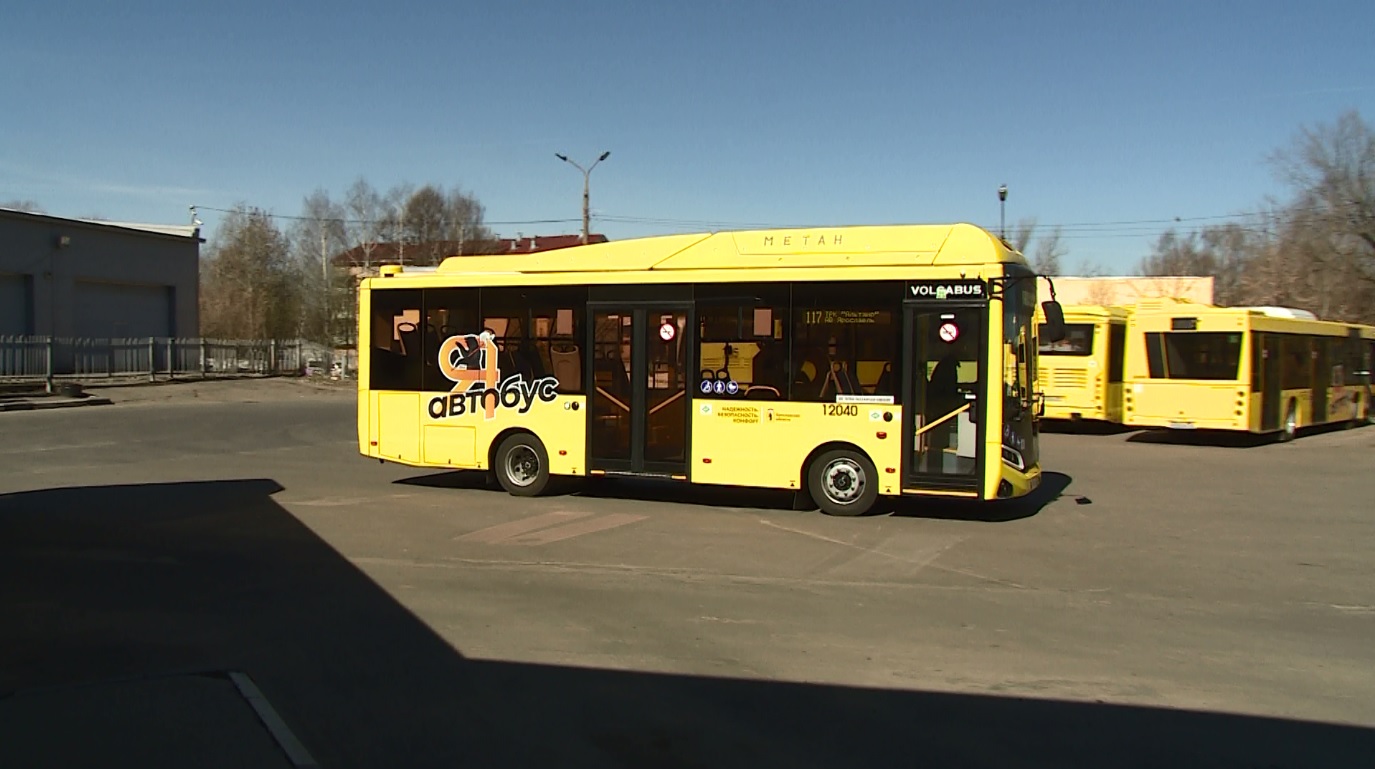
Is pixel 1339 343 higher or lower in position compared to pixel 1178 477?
higher

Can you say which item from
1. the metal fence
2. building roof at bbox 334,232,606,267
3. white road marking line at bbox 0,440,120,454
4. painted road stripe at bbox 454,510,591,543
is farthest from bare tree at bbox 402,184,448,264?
painted road stripe at bbox 454,510,591,543

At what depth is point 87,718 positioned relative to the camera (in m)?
4.92

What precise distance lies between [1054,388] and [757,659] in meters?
21.3

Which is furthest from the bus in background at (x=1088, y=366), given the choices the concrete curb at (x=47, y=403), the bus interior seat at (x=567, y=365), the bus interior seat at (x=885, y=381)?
the concrete curb at (x=47, y=403)

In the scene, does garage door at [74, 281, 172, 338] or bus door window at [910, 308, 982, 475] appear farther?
garage door at [74, 281, 172, 338]

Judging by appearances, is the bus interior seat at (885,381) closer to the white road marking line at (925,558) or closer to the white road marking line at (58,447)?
the white road marking line at (925,558)

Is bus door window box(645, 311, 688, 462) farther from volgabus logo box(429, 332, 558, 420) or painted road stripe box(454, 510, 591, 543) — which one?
volgabus logo box(429, 332, 558, 420)

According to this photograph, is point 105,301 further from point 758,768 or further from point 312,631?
point 758,768

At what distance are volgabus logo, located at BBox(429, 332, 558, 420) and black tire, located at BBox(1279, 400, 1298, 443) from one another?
18.9 meters

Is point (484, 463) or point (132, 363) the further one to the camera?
point (132, 363)

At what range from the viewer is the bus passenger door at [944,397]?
11336mm

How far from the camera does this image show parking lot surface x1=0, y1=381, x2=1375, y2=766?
16.6 ft

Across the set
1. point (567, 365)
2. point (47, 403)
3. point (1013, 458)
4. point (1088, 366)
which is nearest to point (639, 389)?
point (567, 365)

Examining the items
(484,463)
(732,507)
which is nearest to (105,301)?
(484,463)
